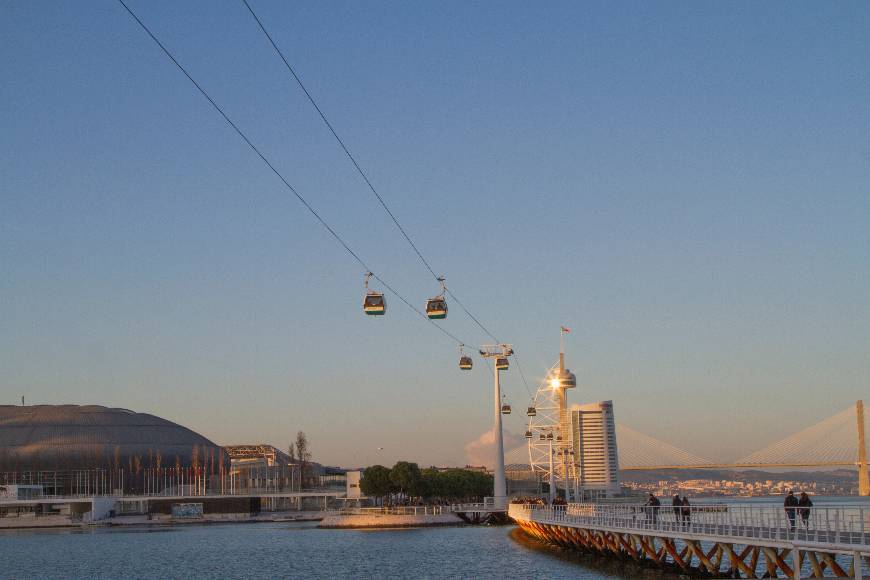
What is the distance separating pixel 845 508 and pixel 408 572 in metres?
36.2

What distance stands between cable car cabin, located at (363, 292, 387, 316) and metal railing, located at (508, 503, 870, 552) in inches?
631

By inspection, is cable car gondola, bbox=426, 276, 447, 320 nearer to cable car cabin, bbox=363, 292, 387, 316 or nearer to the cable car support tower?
cable car cabin, bbox=363, 292, 387, 316

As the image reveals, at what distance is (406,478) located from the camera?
498 feet

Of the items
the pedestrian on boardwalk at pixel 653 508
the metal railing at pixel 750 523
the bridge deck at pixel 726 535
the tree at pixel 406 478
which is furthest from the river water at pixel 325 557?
the tree at pixel 406 478

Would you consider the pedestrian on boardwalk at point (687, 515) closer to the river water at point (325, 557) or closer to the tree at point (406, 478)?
the river water at point (325, 557)

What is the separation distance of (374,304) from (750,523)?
18.2 meters

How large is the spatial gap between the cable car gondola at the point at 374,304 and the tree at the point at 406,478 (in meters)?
106

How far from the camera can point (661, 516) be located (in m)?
53.8

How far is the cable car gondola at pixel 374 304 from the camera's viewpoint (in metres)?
48.0

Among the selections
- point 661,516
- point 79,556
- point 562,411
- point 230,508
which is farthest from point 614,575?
point 230,508

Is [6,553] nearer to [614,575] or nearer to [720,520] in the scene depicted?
[614,575]

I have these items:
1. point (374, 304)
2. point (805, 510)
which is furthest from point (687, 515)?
point (374, 304)

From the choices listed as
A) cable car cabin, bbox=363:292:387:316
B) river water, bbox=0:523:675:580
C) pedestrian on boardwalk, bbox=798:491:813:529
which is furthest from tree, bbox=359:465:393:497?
pedestrian on boardwalk, bbox=798:491:813:529

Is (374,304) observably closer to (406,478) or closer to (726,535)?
(726,535)
